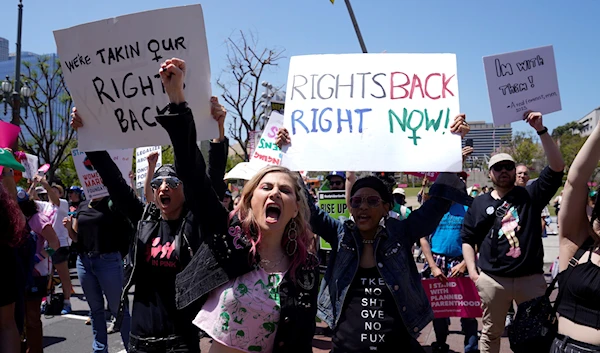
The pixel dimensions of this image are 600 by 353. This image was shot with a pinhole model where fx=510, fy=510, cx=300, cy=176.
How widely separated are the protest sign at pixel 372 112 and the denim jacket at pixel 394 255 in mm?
214

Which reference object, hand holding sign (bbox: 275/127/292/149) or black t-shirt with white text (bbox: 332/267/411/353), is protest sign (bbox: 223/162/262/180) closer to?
hand holding sign (bbox: 275/127/292/149)

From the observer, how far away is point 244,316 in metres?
2.30

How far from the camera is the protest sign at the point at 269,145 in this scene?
5.81 meters

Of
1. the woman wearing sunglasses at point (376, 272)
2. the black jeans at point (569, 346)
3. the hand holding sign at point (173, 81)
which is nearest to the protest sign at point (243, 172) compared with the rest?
the woman wearing sunglasses at point (376, 272)

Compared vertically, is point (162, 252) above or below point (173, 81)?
→ below

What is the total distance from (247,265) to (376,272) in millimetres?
884

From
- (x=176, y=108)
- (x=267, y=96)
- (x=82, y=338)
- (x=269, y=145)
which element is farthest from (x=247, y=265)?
(x=267, y=96)

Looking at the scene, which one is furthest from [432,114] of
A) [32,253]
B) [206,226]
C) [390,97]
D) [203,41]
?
[32,253]

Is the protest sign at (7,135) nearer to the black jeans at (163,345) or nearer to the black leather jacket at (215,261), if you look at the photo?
the black jeans at (163,345)

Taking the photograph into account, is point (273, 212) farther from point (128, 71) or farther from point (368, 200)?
point (128, 71)

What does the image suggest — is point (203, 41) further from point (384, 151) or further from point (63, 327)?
point (63, 327)

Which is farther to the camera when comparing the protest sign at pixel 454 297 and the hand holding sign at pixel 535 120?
the protest sign at pixel 454 297

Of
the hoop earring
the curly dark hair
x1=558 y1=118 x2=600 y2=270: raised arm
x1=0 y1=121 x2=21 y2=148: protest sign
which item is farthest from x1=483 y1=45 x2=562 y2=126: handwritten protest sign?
x1=0 y1=121 x2=21 y2=148: protest sign

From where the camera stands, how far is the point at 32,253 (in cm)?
325
